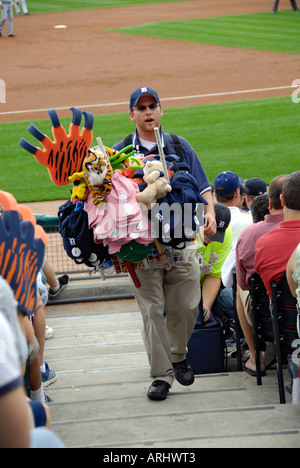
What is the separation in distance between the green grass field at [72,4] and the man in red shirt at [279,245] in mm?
37093

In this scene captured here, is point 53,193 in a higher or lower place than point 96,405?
lower

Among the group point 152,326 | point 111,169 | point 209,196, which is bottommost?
point 152,326

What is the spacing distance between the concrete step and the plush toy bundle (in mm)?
924

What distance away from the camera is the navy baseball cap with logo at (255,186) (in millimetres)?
6605

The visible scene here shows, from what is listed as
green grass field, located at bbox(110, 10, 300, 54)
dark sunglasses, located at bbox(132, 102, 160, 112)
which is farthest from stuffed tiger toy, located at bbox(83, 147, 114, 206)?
green grass field, located at bbox(110, 10, 300, 54)

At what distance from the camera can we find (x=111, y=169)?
4.17 metres

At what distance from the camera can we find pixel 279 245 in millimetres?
4438

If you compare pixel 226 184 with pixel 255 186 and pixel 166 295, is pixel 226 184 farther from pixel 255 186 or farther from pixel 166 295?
pixel 166 295

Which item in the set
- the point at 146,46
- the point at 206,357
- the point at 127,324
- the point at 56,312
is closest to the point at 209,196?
the point at 206,357

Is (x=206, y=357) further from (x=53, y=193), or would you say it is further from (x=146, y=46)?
(x=146, y=46)

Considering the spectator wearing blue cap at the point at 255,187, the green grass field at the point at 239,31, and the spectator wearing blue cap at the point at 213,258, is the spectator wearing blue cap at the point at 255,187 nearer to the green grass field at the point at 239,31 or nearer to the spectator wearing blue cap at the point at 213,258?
the spectator wearing blue cap at the point at 213,258

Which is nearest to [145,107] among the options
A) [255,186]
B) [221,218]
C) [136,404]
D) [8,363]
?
[221,218]

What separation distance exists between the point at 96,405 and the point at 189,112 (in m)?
13.6

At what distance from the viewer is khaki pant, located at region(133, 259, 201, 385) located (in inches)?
178
